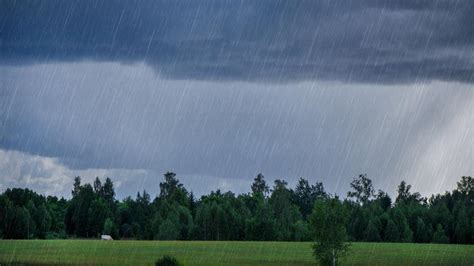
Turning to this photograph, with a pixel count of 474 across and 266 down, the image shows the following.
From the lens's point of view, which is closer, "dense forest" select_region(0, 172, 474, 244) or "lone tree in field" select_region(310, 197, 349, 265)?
"lone tree in field" select_region(310, 197, 349, 265)

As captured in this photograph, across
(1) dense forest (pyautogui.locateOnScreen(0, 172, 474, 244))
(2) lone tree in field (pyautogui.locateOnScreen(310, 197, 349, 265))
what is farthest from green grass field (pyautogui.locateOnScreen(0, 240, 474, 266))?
(1) dense forest (pyautogui.locateOnScreen(0, 172, 474, 244))

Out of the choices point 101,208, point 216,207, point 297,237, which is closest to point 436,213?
point 297,237

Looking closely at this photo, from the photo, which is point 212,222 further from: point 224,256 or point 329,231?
point 329,231

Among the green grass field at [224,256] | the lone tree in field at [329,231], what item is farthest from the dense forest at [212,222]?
the lone tree in field at [329,231]

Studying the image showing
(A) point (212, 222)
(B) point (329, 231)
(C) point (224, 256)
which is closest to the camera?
(B) point (329, 231)

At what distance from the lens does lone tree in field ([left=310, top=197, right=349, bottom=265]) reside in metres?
79.6

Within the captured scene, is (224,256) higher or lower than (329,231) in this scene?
lower

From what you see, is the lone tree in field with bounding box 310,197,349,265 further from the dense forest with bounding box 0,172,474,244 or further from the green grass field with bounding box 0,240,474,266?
the dense forest with bounding box 0,172,474,244

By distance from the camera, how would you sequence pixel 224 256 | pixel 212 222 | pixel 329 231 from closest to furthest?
pixel 329 231, pixel 224 256, pixel 212 222

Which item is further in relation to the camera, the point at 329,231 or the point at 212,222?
the point at 212,222

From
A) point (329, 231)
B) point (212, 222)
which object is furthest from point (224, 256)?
point (212, 222)

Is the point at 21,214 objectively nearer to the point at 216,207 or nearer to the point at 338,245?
the point at 216,207

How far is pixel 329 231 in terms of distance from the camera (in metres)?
80.4

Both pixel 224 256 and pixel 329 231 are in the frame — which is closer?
pixel 329 231
